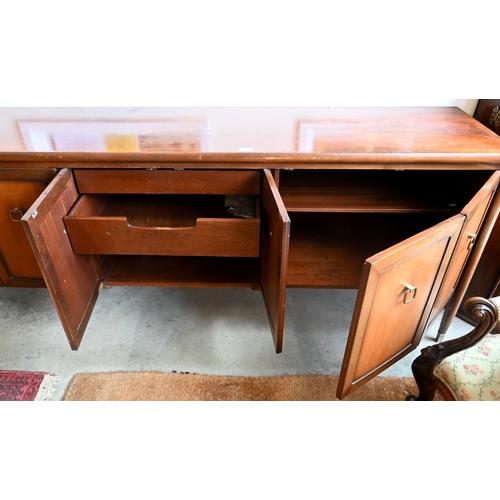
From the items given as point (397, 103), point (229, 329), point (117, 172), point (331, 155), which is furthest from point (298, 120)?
point (229, 329)

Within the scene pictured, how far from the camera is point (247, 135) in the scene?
98 cm

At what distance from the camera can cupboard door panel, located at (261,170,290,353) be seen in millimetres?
760

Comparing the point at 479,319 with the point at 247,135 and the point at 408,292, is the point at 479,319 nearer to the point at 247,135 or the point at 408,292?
the point at 408,292

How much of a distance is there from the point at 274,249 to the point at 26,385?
2.49ft

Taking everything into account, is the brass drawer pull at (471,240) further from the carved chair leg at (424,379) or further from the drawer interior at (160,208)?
the drawer interior at (160,208)

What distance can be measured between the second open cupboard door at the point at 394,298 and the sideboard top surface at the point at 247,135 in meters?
0.24

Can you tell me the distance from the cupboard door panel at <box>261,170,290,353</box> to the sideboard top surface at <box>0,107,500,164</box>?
0.35ft

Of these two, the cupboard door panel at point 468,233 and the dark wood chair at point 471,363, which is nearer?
the dark wood chair at point 471,363

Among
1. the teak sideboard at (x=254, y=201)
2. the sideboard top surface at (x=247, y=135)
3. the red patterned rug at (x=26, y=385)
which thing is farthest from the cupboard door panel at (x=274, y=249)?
the red patterned rug at (x=26, y=385)

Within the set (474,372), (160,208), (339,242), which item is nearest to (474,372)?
(474,372)

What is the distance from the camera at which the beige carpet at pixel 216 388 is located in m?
0.99

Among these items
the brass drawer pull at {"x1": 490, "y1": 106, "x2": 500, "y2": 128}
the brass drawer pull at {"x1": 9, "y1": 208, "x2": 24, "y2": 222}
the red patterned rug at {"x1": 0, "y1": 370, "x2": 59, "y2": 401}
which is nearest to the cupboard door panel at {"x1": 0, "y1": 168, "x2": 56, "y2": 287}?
the brass drawer pull at {"x1": 9, "y1": 208, "x2": 24, "y2": 222}

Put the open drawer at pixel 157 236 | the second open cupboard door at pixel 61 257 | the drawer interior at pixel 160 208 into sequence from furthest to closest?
the drawer interior at pixel 160 208, the open drawer at pixel 157 236, the second open cupboard door at pixel 61 257

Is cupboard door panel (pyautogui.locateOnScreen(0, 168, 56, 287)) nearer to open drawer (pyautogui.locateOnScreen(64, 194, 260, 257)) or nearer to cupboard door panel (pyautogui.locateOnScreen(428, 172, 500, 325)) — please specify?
open drawer (pyautogui.locateOnScreen(64, 194, 260, 257))
